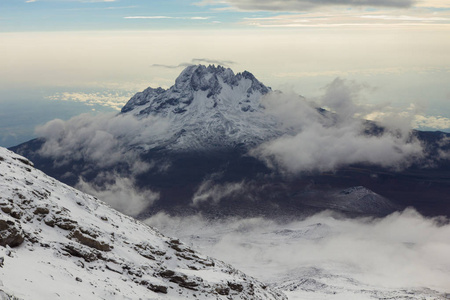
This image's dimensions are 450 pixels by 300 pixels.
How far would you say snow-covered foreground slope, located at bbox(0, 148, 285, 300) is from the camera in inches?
1999

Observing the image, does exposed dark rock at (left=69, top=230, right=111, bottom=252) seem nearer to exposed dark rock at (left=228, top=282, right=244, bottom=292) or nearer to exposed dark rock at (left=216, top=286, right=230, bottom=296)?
exposed dark rock at (left=216, top=286, right=230, bottom=296)

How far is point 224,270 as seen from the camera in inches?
3307

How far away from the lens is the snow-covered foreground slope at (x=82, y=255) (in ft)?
167

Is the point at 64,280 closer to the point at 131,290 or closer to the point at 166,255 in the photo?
the point at 131,290

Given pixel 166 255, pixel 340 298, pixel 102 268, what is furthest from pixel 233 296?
pixel 340 298

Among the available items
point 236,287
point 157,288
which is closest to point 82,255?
point 157,288

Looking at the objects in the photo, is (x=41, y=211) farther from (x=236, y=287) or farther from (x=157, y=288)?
(x=236, y=287)

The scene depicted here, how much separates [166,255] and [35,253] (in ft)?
91.5

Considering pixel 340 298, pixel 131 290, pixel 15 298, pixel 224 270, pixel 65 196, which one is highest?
pixel 15 298

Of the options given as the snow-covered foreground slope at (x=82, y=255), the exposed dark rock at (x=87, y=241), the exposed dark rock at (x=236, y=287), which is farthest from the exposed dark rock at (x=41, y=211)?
the exposed dark rock at (x=236, y=287)

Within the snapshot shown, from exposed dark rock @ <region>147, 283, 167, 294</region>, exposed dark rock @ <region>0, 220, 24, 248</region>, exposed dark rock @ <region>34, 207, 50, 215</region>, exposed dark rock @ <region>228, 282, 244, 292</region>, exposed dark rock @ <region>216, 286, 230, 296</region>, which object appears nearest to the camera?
exposed dark rock @ <region>0, 220, 24, 248</region>

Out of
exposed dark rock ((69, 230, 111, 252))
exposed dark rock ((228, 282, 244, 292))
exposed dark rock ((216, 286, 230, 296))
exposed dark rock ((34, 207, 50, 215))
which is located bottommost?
exposed dark rock ((228, 282, 244, 292))

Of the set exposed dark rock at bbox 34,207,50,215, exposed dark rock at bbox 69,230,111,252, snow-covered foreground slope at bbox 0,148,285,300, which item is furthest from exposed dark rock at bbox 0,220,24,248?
exposed dark rock at bbox 69,230,111,252

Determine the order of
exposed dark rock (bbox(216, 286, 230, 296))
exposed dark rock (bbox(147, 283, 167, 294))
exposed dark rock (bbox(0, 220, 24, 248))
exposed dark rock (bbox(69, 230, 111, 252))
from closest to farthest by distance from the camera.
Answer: exposed dark rock (bbox(0, 220, 24, 248)), exposed dark rock (bbox(147, 283, 167, 294)), exposed dark rock (bbox(69, 230, 111, 252)), exposed dark rock (bbox(216, 286, 230, 296))
